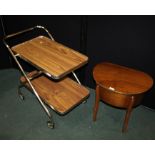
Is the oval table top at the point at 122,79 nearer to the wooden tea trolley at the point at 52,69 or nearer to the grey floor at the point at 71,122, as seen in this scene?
the wooden tea trolley at the point at 52,69

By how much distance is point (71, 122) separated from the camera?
2129 mm

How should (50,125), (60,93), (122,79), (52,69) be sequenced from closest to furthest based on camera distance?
(52,69), (122,79), (50,125), (60,93)

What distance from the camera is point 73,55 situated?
189 centimetres

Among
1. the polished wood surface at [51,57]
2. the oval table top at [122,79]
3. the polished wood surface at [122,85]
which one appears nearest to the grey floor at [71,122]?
the polished wood surface at [122,85]

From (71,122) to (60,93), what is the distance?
304 millimetres

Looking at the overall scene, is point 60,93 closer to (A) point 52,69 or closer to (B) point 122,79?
(A) point 52,69

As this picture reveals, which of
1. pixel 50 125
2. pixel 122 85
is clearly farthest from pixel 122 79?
pixel 50 125

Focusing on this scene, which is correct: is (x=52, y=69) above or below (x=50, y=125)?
above

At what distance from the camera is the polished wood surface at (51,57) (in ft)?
5.64

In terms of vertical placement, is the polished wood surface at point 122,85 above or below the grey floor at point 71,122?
above

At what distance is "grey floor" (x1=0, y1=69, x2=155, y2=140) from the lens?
78.6 inches

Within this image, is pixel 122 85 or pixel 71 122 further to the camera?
pixel 71 122

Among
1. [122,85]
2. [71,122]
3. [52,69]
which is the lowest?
[71,122]

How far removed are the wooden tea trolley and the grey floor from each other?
11 cm
